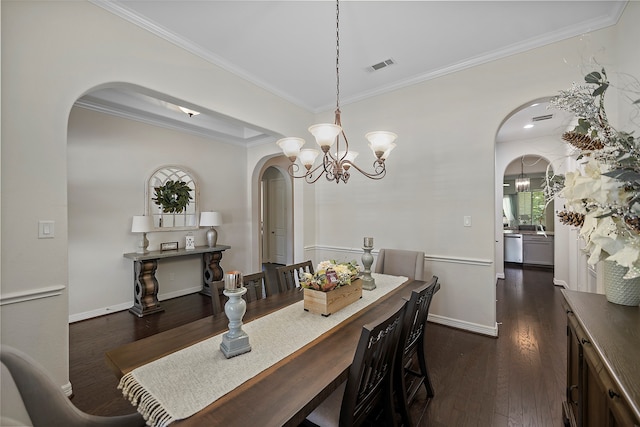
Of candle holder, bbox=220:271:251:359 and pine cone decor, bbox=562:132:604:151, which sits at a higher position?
pine cone decor, bbox=562:132:604:151

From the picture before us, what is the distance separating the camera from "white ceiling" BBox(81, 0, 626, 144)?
2195mm

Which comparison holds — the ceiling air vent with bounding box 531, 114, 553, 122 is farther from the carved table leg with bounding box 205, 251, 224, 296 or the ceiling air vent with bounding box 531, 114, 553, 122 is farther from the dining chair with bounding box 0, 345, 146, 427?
the dining chair with bounding box 0, 345, 146, 427

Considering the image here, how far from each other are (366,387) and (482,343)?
86.2 inches

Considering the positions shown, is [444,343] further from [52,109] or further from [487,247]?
[52,109]

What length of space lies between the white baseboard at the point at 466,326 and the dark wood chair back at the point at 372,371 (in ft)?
6.68

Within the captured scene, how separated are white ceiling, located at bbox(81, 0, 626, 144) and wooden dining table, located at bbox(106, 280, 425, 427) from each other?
244 cm

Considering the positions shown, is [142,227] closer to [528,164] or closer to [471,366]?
[471,366]

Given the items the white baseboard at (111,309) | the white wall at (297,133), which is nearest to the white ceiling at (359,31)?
the white wall at (297,133)

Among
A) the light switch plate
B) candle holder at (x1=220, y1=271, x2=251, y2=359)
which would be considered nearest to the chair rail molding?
the light switch plate

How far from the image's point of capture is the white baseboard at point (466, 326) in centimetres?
291

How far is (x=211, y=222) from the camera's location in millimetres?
4445

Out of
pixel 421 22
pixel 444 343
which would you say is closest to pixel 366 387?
pixel 444 343

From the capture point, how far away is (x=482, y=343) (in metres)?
2.76

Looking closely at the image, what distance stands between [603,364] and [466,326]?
7.71ft
